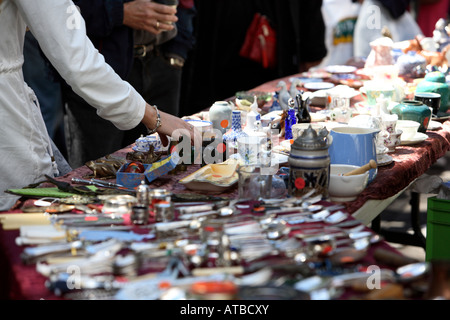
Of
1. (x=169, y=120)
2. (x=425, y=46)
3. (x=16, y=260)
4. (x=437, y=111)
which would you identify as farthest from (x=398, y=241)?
(x=16, y=260)

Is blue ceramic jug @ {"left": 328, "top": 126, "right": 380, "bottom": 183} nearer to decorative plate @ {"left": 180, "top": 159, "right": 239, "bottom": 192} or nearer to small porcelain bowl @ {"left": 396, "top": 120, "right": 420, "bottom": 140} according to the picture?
decorative plate @ {"left": 180, "top": 159, "right": 239, "bottom": 192}

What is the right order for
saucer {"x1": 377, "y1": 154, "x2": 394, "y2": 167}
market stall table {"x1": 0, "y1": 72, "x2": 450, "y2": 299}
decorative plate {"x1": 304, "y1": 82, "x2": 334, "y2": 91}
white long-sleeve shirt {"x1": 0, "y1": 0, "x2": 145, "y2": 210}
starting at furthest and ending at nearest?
decorative plate {"x1": 304, "y1": 82, "x2": 334, "y2": 91}
saucer {"x1": 377, "y1": 154, "x2": 394, "y2": 167}
white long-sleeve shirt {"x1": 0, "y1": 0, "x2": 145, "y2": 210}
market stall table {"x1": 0, "y1": 72, "x2": 450, "y2": 299}

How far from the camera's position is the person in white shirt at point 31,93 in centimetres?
194

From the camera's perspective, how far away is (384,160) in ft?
7.63

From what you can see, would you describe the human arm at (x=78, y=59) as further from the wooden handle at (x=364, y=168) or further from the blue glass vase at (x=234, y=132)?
the wooden handle at (x=364, y=168)

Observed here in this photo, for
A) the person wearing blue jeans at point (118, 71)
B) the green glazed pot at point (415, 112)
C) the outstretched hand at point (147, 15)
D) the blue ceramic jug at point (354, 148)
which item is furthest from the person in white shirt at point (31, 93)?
the outstretched hand at point (147, 15)

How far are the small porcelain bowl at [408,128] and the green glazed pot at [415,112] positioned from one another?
10 centimetres

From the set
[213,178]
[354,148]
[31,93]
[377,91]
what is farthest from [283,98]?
→ [31,93]

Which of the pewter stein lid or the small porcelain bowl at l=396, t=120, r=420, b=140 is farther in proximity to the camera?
the small porcelain bowl at l=396, t=120, r=420, b=140

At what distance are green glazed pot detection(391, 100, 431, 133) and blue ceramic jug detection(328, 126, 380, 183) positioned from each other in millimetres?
607

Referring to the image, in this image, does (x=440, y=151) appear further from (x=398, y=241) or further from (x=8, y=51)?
(x=8, y=51)

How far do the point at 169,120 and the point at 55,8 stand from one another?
0.53m

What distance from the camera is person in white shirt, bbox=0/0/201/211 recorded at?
6.36 feet

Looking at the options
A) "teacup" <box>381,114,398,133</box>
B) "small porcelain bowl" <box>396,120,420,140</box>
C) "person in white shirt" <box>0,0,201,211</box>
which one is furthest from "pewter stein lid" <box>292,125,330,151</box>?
"small porcelain bowl" <box>396,120,420,140</box>
